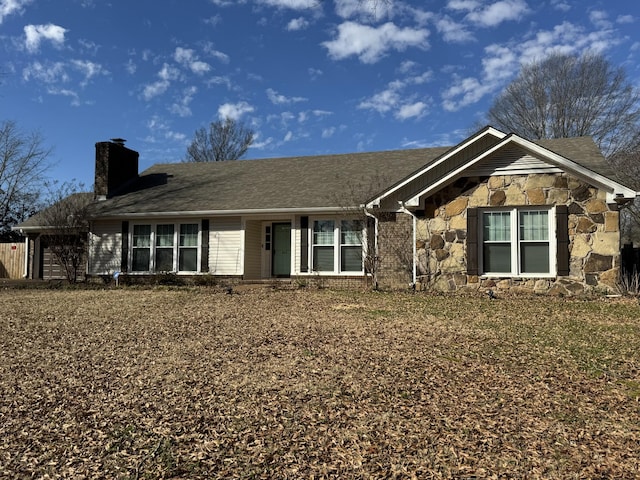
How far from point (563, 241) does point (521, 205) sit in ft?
3.77

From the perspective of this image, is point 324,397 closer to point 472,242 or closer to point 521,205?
point 472,242

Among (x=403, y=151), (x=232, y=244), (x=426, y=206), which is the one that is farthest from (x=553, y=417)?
(x=403, y=151)

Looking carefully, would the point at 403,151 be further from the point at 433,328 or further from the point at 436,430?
the point at 436,430

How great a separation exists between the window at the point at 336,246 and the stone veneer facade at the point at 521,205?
2808 mm

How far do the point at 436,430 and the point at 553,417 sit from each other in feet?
3.22

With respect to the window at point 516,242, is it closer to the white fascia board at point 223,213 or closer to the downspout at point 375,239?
the downspout at point 375,239

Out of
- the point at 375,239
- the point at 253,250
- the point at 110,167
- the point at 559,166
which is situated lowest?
the point at 253,250

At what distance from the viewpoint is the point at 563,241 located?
10.6 m

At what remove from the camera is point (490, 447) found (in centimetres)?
337

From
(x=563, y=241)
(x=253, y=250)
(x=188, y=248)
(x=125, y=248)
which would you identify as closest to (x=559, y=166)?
(x=563, y=241)

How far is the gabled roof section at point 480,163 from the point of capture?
10.4 m

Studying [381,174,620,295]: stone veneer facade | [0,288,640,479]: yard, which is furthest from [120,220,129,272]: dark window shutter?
[381,174,620,295]: stone veneer facade

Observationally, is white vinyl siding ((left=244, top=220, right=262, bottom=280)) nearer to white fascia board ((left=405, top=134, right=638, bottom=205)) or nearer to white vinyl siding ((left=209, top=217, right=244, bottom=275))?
white vinyl siding ((left=209, top=217, right=244, bottom=275))

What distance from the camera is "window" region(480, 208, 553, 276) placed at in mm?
10867
